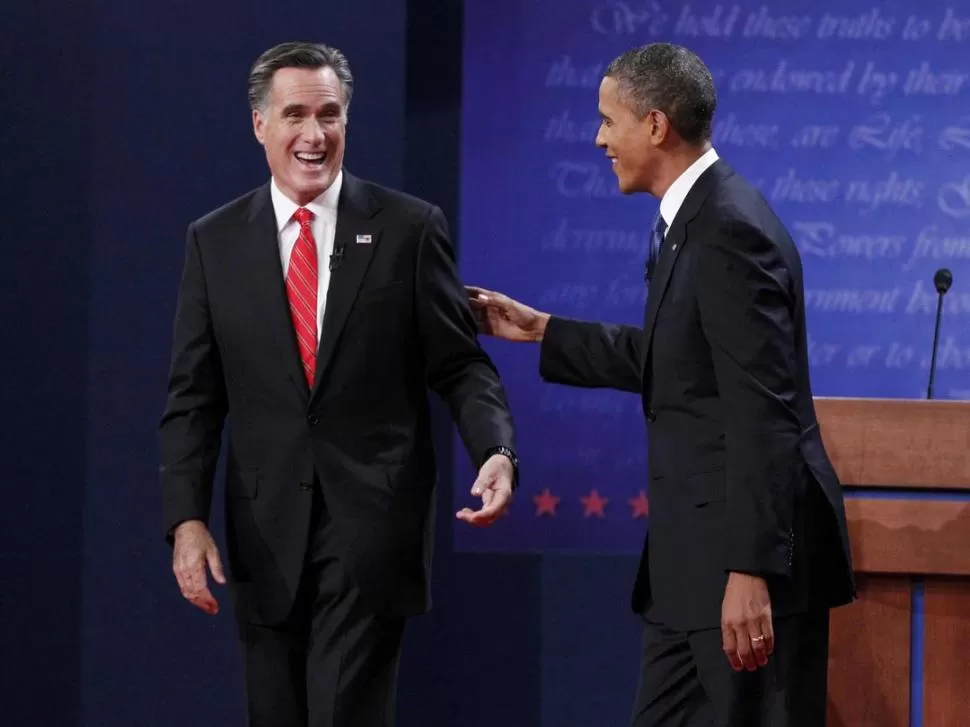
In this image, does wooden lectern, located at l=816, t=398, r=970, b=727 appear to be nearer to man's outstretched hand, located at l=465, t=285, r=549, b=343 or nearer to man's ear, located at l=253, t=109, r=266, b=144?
man's outstretched hand, located at l=465, t=285, r=549, b=343

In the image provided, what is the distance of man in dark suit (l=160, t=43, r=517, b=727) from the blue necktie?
1.17 feet

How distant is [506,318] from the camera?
3.09 metres

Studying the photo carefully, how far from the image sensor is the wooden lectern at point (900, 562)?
292cm

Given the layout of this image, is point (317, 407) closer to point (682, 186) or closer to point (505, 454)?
point (505, 454)

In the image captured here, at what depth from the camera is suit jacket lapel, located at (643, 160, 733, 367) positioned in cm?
243

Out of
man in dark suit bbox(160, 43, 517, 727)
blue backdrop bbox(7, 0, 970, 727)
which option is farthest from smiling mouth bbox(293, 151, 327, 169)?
blue backdrop bbox(7, 0, 970, 727)

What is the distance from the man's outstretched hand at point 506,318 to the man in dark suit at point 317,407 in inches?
13.9

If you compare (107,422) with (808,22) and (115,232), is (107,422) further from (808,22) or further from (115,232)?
(808,22)

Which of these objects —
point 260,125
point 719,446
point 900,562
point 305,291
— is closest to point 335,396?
point 305,291

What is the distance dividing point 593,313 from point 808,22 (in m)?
0.96

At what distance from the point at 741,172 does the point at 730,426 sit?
171cm

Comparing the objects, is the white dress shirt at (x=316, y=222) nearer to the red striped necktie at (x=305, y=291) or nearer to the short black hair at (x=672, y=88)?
the red striped necktie at (x=305, y=291)

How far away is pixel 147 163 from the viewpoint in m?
3.65

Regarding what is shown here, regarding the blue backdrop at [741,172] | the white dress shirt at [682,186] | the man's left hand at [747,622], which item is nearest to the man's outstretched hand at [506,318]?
the white dress shirt at [682,186]
